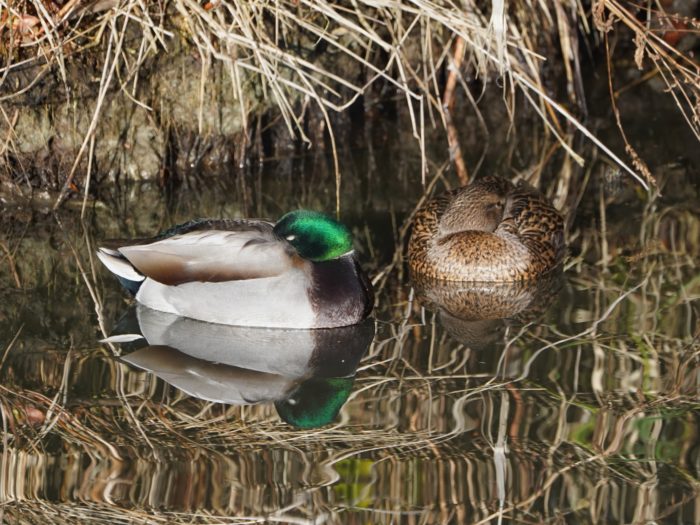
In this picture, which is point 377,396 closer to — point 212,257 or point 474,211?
point 212,257

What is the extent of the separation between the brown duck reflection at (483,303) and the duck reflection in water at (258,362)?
402mm

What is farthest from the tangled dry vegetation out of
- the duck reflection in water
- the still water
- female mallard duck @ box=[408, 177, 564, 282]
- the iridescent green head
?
the duck reflection in water

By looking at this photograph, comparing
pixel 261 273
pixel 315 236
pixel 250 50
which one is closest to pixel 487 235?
pixel 315 236

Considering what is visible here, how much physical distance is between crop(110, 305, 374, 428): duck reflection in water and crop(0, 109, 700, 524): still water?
0.01 meters

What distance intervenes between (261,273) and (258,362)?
458 millimetres

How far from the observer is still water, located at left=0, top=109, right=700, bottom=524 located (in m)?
4.04

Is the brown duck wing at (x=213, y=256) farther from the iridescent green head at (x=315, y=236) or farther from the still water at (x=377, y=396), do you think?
the still water at (x=377, y=396)

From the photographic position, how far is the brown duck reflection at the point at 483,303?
5477 millimetres

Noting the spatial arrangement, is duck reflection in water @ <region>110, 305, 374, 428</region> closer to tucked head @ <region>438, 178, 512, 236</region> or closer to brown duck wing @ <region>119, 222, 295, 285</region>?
brown duck wing @ <region>119, 222, 295, 285</region>

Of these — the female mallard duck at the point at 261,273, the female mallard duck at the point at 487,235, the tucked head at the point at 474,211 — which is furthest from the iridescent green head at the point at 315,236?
the tucked head at the point at 474,211

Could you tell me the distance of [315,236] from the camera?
219 inches

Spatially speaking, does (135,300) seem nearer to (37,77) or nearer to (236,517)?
(37,77)

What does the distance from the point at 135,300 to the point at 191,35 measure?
193 cm

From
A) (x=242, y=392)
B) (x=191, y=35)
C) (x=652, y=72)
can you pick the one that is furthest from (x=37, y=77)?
(x=652, y=72)
